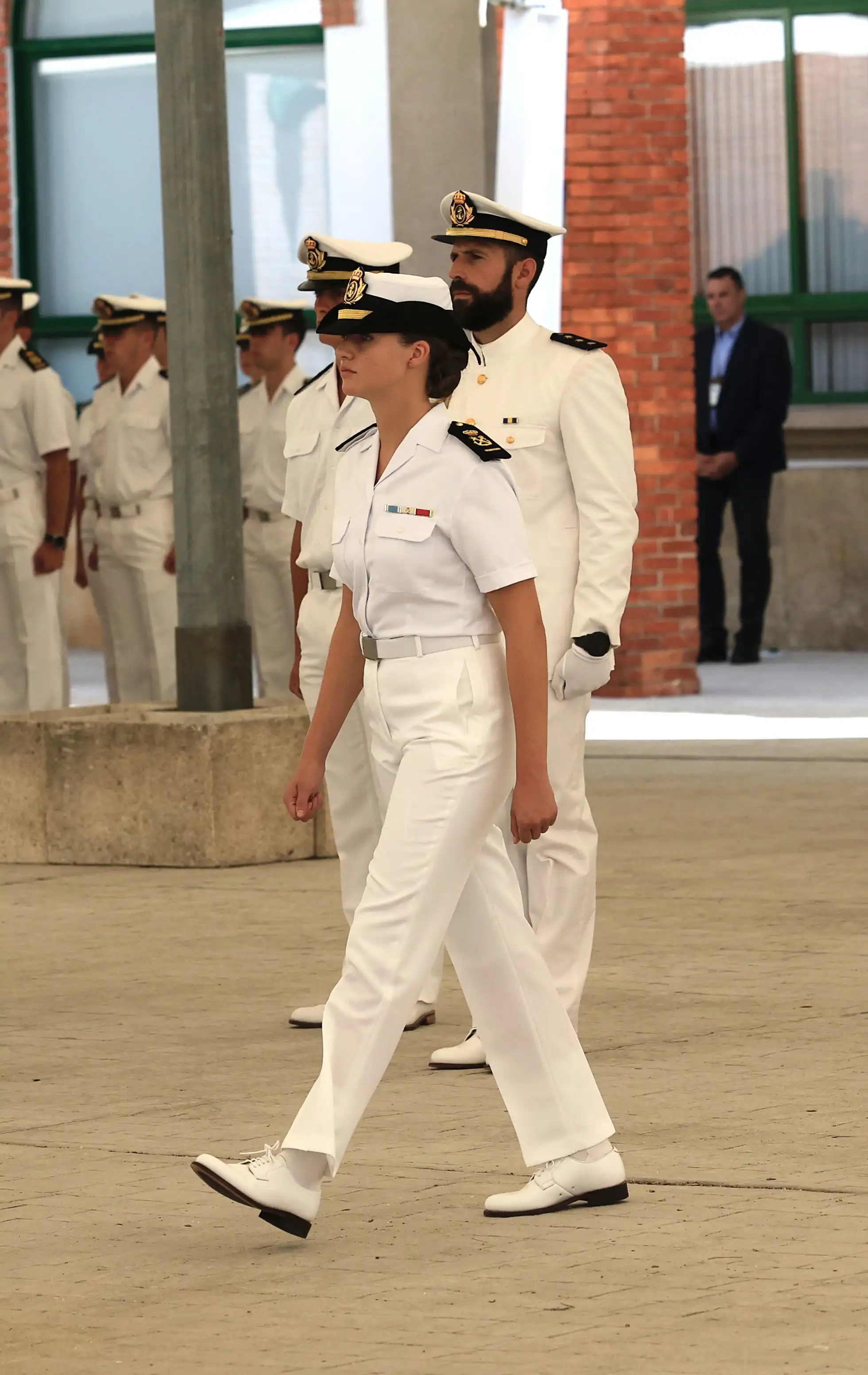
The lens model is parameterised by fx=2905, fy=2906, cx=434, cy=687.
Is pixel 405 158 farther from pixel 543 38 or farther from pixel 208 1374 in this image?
pixel 208 1374

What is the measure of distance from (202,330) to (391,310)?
16.1 feet

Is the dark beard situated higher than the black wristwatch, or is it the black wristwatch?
the dark beard

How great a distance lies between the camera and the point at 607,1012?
725cm

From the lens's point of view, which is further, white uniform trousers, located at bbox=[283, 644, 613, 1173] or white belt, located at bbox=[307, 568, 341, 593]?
white belt, located at bbox=[307, 568, 341, 593]

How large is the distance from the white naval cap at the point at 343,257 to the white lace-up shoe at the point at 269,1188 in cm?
243

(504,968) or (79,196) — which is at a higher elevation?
(79,196)

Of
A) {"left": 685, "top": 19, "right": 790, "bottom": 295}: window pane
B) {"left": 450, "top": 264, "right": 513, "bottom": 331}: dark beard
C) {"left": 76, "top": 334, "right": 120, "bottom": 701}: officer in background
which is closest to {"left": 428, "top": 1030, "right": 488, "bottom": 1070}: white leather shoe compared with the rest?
{"left": 450, "top": 264, "right": 513, "bottom": 331}: dark beard

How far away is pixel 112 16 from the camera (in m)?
19.5

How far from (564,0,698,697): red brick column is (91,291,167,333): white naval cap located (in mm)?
2644

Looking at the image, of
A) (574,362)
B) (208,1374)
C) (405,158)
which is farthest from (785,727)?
(208,1374)

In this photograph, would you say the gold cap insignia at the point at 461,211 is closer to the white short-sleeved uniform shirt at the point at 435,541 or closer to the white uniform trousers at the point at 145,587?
the white short-sleeved uniform shirt at the point at 435,541

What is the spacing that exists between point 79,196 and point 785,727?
8.23 metres

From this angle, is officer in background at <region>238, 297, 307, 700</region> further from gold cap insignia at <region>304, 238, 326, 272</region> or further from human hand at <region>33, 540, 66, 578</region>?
gold cap insignia at <region>304, 238, 326, 272</region>

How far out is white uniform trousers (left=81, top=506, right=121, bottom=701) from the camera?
1373cm
